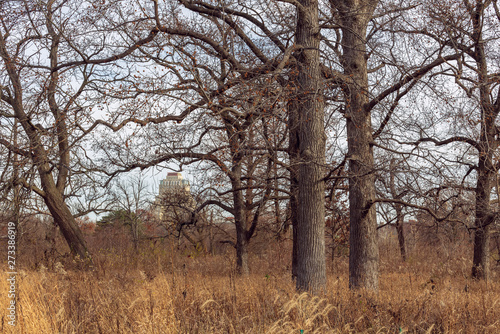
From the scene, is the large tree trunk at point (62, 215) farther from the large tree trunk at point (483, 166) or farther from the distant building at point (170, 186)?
the large tree trunk at point (483, 166)

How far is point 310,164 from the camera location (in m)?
8.00

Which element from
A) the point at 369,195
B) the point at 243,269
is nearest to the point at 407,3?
the point at 369,195

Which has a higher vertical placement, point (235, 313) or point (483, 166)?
point (483, 166)

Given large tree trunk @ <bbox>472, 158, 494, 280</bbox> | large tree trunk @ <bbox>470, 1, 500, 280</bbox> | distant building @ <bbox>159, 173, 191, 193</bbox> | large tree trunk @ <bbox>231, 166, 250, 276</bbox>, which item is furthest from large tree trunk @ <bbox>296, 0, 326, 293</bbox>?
distant building @ <bbox>159, 173, 191, 193</bbox>

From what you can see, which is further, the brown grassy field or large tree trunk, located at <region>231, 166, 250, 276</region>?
large tree trunk, located at <region>231, 166, 250, 276</region>

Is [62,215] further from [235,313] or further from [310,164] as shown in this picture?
[235,313]

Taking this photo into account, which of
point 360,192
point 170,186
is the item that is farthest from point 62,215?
point 360,192

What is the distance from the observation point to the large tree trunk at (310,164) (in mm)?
7762

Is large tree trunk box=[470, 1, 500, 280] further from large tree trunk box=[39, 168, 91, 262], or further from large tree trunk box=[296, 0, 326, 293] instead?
large tree trunk box=[39, 168, 91, 262]

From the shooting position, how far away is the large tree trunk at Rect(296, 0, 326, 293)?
7.76 metres

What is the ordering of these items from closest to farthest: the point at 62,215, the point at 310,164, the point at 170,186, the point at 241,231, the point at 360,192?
the point at 310,164 → the point at 360,192 → the point at 241,231 → the point at 62,215 → the point at 170,186

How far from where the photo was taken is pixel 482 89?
33.8ft

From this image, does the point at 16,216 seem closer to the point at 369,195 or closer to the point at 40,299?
the point at 40,299

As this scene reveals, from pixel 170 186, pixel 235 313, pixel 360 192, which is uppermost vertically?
pixel 170 186
